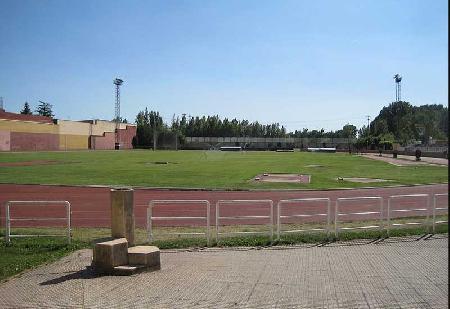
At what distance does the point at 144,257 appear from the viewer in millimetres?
9469

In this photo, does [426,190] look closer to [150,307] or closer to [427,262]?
[427,262]

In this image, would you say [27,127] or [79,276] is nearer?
[79,276]

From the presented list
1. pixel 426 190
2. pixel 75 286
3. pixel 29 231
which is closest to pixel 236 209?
pixel 29 231

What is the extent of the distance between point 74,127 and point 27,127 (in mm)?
18254

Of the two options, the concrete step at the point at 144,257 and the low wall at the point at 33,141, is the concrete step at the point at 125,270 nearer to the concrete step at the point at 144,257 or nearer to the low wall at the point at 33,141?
the concrete step at the point at 144,257

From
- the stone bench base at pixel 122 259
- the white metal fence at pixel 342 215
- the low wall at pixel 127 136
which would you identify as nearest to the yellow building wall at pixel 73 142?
the low wall at pixel 127 136

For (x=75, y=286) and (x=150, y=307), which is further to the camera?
(x=75, y=286)

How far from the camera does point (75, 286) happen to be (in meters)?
8.38

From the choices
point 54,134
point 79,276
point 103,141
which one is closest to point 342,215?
point 79,276

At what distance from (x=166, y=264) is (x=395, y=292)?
14.7 ft

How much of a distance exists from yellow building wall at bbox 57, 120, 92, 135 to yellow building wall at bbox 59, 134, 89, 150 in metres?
0.86

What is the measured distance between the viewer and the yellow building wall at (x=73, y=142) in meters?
110

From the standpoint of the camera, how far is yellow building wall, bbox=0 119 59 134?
291ft

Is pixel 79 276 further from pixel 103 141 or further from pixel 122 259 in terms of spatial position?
pixel 103 141
